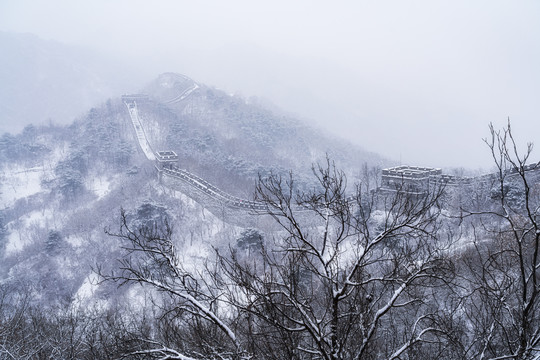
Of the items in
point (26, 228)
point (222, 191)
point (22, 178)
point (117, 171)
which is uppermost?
point (117, 171)

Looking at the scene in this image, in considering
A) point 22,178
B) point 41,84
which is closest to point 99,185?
point 22,178

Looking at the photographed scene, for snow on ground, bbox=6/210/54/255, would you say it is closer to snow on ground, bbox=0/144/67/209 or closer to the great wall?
snow on ground, bbox=0/144/67/209

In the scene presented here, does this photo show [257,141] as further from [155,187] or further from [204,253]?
[204,253]

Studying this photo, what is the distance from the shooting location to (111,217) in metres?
31.6

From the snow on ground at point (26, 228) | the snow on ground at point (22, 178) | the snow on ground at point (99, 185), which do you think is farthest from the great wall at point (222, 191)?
the snow on ground at point (22, 178)

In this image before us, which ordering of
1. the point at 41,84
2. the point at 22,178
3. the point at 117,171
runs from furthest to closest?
the point at 41,84
the point at 22,178
the point at 117,171

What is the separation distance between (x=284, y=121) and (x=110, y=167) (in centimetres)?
2459

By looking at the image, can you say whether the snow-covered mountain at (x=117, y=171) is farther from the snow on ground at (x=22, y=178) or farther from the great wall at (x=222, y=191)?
the great wall at (x=222, y=191)

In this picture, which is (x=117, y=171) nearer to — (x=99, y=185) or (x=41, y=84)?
(x=99, y=185)

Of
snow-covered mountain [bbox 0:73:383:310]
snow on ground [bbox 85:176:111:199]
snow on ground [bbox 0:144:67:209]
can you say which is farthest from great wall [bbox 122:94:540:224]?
snow on ground [bbox 0:144:67:209]

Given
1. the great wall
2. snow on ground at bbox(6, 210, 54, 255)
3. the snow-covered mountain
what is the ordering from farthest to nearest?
1. snow on ground at bbox(6, 210, 54, 255)
2. the snow-covered mountain
3. the great wall

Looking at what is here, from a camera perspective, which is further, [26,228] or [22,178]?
[22,178]

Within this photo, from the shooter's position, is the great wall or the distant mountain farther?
the distant mountain

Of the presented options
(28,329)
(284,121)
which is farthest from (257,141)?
(28,329)
